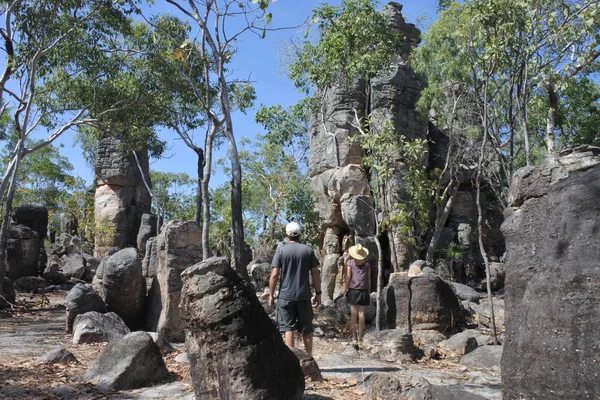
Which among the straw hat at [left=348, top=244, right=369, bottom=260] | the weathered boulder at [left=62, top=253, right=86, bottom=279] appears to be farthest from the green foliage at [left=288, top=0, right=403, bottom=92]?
the weathered boulder at [left=62, top=253, right=86, bottom=279]

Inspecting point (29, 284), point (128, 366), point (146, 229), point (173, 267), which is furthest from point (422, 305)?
point (146, 229)

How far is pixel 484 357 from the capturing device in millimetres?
7590

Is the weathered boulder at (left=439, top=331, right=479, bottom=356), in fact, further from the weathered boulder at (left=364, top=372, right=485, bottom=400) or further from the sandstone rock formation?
the sandstone rock formation

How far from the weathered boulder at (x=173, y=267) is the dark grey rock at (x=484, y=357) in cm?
409

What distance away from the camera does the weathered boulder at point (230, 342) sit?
429cm

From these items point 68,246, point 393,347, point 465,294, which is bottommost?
point 393,347

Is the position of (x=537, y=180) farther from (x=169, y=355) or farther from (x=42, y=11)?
(x=42, y=11)

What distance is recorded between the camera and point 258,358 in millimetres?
4340

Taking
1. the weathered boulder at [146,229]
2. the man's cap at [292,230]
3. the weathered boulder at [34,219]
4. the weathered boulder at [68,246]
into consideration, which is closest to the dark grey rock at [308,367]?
the man's cap at [292,230]

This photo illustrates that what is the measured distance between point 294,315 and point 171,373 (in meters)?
1.45

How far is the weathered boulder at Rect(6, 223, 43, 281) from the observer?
723 inches

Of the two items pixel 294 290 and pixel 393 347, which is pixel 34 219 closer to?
pixel 393 347

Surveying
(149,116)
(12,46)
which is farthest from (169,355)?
(149,116)

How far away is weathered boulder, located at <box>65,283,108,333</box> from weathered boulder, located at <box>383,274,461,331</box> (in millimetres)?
5118
